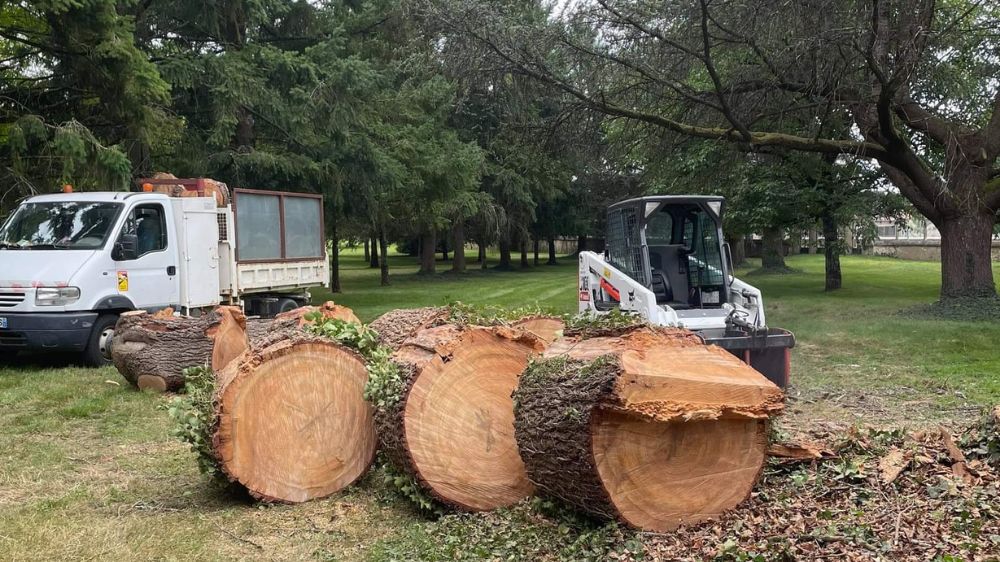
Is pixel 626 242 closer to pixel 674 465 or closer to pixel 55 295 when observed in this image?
pixel 674 465

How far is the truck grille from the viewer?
33.9 ft

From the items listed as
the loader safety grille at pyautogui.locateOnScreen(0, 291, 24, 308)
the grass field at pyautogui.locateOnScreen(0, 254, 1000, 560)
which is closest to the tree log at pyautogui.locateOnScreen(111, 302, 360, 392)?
the grass field at pyautogui.locateOnScreen(0, 254, 1000, 560)

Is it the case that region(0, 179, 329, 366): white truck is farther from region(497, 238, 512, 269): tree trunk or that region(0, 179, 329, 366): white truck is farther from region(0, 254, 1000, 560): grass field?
region(497, 238, 512, 269): tree trunk

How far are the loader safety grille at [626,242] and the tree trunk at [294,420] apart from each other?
200 inches

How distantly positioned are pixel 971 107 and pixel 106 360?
1544 cm

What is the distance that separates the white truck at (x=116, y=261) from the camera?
10.4 metres

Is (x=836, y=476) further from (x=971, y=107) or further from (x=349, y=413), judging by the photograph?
(x=971, y=107)

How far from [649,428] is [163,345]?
701 centimetres

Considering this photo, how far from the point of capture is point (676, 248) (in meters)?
10.5

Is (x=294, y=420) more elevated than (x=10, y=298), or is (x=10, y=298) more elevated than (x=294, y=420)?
(x=10, y=298)

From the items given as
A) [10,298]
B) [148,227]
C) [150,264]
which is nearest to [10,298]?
[10,298]

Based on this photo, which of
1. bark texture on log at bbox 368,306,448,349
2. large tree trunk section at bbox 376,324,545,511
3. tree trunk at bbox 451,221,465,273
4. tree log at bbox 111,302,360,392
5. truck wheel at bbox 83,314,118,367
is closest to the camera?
large tree trunk section at bbox 376,324,545,511

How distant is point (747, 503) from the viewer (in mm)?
4262

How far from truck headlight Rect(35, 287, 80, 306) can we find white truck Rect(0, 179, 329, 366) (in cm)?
1
